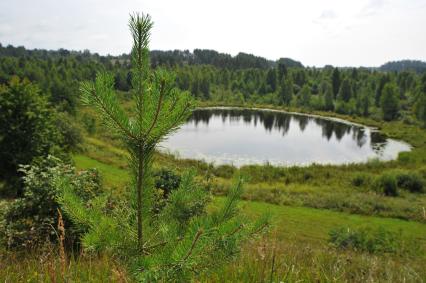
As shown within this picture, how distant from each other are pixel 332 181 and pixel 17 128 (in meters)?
23.2

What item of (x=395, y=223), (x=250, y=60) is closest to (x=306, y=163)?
(x=395, y=223)

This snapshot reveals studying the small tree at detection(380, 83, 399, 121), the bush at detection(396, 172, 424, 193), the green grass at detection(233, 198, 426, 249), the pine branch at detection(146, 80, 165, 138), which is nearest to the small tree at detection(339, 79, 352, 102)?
the small tree at detection(380, 83, 399, 121)

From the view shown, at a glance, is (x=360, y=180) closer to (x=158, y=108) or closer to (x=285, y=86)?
(x=158, y=108)

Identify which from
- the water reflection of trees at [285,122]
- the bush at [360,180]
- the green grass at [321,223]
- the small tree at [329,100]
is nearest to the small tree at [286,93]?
the small tree at [329,100]

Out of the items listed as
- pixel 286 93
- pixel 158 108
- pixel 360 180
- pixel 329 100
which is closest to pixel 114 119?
pixel 158 108

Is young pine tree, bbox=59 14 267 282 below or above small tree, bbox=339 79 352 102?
below

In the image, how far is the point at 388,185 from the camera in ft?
81.6

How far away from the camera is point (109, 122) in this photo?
5.90 ft

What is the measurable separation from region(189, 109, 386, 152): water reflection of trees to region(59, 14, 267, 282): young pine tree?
45.1m

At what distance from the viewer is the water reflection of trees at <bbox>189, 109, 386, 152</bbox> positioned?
52.0 meters

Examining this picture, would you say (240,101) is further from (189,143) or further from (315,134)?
(189,143)

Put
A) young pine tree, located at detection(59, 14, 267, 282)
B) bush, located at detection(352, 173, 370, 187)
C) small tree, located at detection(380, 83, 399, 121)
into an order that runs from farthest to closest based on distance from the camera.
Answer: small tree, located at detection(380, 83, 399, 121) → bush, located at detection(352, 173, 370, 187) → young pine tree, located at detection(59, 14, 267, 282)

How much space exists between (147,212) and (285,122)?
2646 inches

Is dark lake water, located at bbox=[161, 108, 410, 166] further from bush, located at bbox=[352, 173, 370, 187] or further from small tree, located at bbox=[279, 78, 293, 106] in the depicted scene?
small tree, located at bbox=[279, 78, 293, 106]
